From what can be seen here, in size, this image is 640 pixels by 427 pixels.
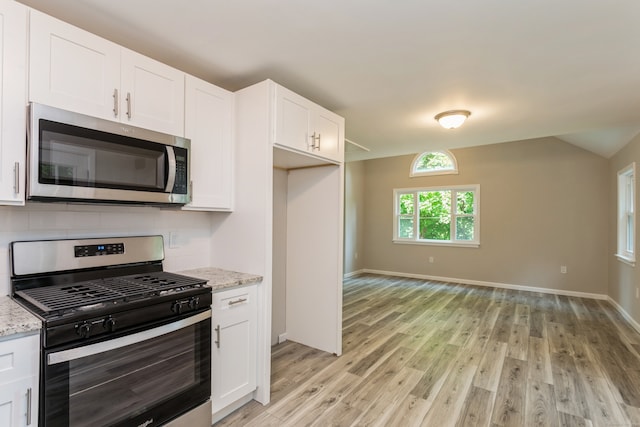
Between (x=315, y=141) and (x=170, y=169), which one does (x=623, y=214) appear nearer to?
(x=315, y=141)

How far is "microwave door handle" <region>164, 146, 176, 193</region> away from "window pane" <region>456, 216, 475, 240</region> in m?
5.94

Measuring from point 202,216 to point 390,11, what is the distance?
75.4 inches

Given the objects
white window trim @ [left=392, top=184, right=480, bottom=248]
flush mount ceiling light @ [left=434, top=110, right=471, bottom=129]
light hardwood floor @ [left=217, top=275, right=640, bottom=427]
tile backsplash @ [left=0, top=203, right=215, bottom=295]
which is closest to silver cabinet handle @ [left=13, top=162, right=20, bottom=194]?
tile backsplash @ [left=0, top=203, right=215, bottom=295]

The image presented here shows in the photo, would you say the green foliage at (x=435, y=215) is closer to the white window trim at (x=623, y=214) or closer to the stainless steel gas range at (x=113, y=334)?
the white window trim at (x=623, y=214)

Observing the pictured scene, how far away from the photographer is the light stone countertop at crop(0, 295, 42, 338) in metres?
1.19

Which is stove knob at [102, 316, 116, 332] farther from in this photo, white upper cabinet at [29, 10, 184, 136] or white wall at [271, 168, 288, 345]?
white wall at [271, 168, 288, 345]

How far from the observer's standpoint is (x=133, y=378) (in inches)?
60.0

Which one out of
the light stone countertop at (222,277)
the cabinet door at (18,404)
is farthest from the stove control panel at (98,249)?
the cabinet door at (18,404)

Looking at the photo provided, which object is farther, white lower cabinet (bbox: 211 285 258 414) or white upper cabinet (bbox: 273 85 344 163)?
white upper cabinet (bbox: 273 85 344 163)

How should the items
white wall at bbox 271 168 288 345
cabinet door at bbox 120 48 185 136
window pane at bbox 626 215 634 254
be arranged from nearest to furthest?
cabinet door at bbox 120 48 185 136
white wall at bbox 271 168 288 345
window pane at bbox 626 215 634 254

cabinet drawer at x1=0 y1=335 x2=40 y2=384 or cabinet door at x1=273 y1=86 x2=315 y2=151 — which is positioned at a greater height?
cabinet door at x1=273 y1=86 x2=315 y2=151

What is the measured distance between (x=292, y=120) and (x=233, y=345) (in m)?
1.64

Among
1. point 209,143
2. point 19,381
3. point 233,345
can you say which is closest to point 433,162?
point 209,143

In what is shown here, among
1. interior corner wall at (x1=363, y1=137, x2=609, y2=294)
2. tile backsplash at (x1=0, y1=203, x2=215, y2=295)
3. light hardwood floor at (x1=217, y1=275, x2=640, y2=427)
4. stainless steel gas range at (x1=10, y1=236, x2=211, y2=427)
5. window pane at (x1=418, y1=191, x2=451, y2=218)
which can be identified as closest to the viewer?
stainless steel gas range at (x1=10, y1=236, x2=211, y2=427)
